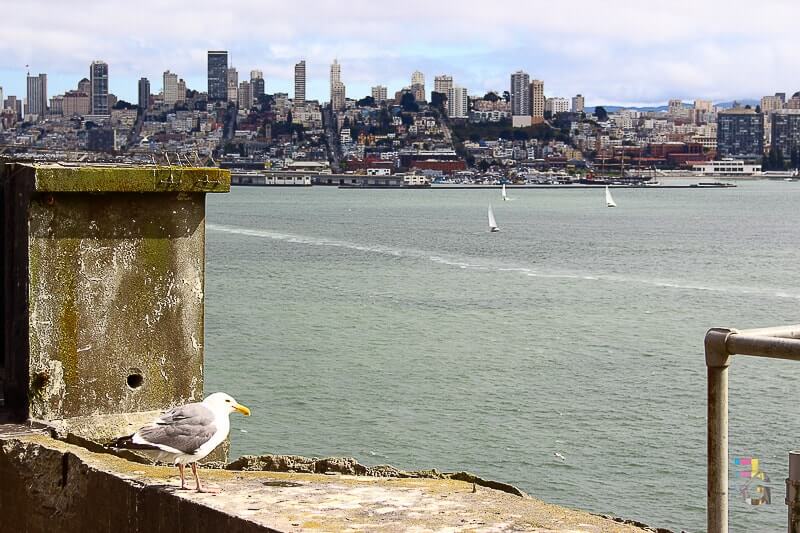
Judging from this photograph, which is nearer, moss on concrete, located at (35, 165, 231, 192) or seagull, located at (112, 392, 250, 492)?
seagull, located at (112, 392, 250, 492)

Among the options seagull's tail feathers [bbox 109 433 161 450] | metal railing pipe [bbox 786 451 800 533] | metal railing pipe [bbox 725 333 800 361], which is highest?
metal railing pipe [bbox 725 333 800 361]

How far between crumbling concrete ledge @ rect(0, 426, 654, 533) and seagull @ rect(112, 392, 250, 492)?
10 centimetres

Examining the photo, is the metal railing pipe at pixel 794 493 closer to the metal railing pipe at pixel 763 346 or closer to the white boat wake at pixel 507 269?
the metal railing pipe at pixel 763 346

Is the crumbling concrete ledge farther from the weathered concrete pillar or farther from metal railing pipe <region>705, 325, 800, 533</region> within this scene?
metal railing pipe <region>705, 325, 800, 533</region>

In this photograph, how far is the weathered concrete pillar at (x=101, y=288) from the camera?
5066 mm

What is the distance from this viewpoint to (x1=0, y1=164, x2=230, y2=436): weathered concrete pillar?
16.6ft

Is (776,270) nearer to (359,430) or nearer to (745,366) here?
(745,366)

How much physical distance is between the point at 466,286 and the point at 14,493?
30131mm

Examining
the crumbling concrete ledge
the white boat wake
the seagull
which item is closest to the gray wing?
the seagull

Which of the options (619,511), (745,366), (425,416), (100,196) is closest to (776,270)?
(745,366)

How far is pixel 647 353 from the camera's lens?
22.0 metres

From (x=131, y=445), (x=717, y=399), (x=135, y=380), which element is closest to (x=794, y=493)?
(x=717, y=399)

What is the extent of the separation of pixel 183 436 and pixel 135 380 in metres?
1.08

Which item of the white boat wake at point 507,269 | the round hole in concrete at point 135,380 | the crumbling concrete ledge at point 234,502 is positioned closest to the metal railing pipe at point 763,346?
the crumbling concrete ledge at point 234,502
